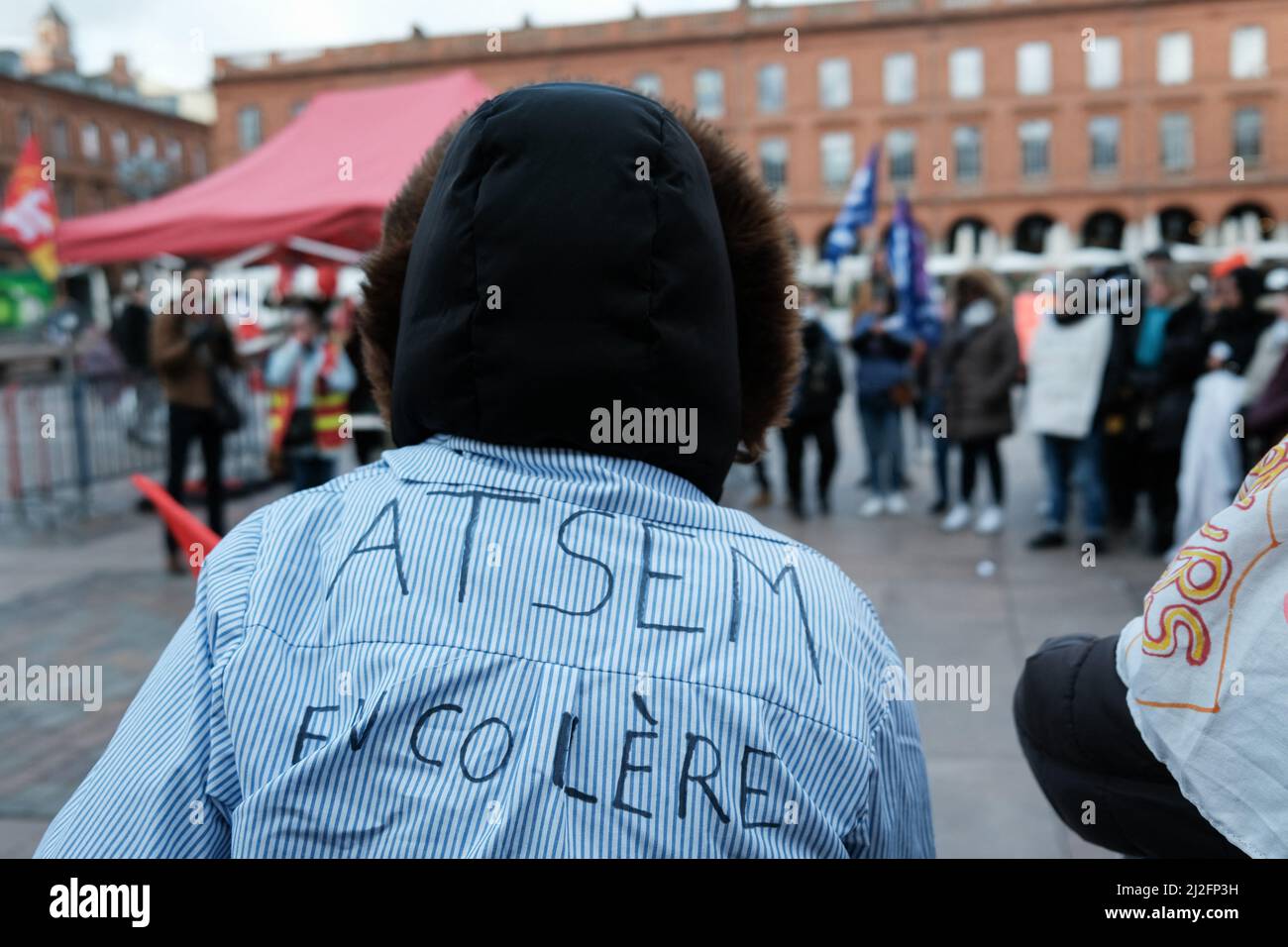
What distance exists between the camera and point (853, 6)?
4681 cm

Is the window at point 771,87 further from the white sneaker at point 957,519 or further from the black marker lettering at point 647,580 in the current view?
the black marker lettering at point 647,580

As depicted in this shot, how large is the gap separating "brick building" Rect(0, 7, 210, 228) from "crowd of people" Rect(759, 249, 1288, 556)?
38.3 m

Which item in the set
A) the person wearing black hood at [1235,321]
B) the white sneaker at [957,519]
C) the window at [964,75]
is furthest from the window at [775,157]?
the person wearing black hood at [1235,321]

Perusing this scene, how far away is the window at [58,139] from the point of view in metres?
49.5

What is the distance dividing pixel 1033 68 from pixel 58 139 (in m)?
40.0

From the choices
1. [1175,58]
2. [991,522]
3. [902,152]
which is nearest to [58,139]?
[902,152]

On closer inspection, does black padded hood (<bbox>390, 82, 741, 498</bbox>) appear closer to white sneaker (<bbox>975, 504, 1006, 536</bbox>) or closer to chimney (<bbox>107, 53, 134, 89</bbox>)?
white sneaker (<bbox>975, 504, 1006, 536</bbox>)

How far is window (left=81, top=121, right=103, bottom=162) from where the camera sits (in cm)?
5162

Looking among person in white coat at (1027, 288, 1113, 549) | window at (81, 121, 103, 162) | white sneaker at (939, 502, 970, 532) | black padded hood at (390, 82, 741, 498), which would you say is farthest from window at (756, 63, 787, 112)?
black padded hood at (390, 82, 741, 498)
